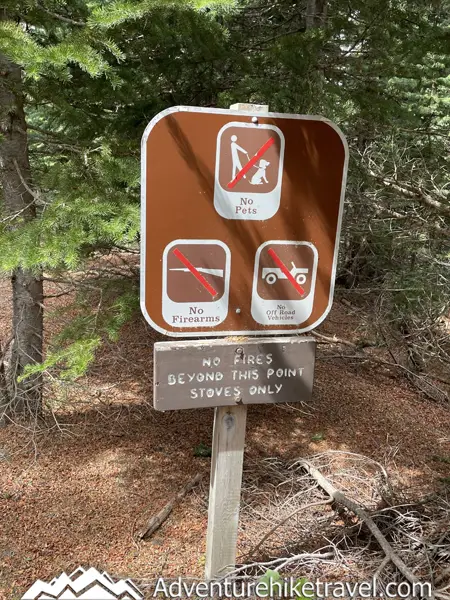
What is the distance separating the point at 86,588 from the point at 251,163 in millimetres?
2723

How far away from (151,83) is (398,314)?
507cm

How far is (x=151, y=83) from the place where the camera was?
476 centimetres

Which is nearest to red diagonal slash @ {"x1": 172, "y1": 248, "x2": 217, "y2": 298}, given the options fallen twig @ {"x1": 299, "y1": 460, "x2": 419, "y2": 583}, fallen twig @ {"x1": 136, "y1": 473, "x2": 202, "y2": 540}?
fallen twig @ {"x1": 299, "y1": 460, "x2": 419, "y2": 583}

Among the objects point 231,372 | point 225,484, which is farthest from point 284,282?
point 225,484

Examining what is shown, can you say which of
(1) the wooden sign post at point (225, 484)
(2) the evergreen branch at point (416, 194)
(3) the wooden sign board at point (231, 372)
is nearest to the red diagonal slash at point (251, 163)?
(3) the wooden sign board at point (231, 372)

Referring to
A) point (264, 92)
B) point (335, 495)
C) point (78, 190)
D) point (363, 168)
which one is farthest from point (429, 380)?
point (78, 190)

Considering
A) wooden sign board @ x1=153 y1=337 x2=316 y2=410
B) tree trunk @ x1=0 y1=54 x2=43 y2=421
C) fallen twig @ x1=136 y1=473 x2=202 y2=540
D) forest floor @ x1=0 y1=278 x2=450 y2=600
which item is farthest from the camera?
tree trunk @ x1=0 y1=54 x2=43 y2=421

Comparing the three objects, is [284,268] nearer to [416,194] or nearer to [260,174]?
[260,174]

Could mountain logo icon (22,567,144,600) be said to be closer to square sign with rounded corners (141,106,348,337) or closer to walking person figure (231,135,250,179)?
square sign with rounded corners (141,106,348,337)

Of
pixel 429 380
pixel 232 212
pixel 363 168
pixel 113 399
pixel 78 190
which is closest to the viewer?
pixel 232 212

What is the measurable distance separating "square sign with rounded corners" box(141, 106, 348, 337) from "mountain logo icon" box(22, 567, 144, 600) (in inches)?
67.0

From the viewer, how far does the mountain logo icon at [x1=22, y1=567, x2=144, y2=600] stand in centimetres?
272

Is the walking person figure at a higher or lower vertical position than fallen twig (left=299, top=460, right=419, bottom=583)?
higher

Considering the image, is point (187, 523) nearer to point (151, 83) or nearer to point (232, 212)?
point (232, 212)
